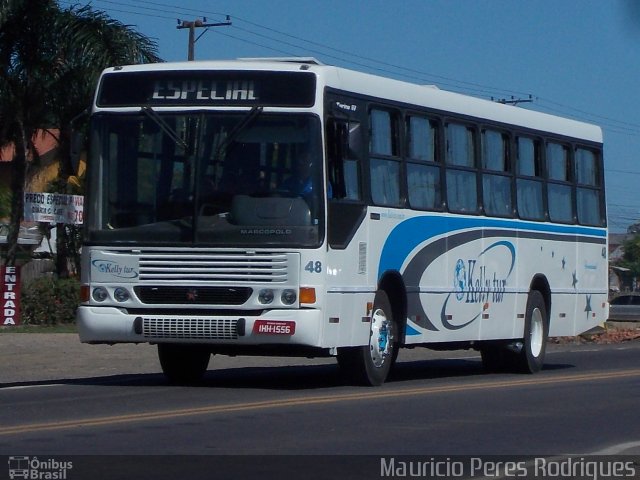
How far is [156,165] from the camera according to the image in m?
14.5

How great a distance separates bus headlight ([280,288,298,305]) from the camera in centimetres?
1408

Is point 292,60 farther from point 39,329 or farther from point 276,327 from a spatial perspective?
point 39,329

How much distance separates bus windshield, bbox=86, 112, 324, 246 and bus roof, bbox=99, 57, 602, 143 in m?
0.58

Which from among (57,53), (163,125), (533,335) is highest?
(57,53)

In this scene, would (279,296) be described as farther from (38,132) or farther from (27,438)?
(38,132)

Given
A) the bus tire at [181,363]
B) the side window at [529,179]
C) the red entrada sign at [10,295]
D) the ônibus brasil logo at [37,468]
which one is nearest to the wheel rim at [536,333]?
the side window at [529,179]

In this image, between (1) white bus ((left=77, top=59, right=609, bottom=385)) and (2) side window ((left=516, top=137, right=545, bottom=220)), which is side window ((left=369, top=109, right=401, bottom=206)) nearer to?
(1) white bus ((left=77, top=59, right=609, bottom=385))

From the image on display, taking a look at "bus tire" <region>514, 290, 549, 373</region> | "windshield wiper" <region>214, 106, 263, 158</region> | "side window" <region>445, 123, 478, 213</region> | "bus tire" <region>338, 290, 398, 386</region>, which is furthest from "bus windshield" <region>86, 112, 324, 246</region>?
"bus tire" <region>514, 290, 549, 373</region>

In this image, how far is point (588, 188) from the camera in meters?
20.9

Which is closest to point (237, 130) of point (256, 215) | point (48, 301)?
point (256, 215)

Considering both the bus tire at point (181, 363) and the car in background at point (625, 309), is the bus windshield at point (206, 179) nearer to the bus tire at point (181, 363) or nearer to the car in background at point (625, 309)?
the bus tire at point (181, 363)

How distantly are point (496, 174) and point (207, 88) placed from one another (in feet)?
16.9

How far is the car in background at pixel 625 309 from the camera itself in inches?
1733

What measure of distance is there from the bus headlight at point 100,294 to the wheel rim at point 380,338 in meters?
2.94
